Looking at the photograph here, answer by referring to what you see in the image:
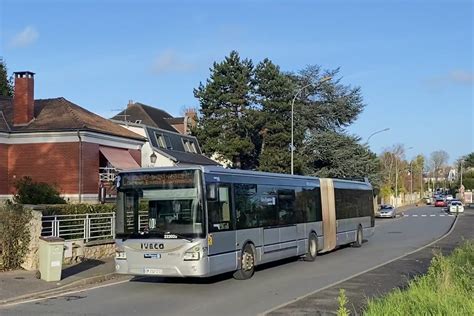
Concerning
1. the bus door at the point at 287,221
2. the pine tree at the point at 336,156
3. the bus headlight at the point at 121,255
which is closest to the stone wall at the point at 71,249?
the bus headlight at the point at 121,255

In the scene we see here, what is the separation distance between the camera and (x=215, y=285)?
47.7 feet

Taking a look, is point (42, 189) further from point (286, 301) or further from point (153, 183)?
point (286, 301)

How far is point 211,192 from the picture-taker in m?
14.2

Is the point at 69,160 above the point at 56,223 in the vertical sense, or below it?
above

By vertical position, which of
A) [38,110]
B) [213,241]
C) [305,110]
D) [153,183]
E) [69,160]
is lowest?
[213,241]

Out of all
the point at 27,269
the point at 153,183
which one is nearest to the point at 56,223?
the point at 27,269

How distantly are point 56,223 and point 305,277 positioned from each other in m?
7.51

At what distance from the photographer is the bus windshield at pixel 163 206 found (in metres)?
13.7

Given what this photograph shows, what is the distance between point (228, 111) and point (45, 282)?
43.5m

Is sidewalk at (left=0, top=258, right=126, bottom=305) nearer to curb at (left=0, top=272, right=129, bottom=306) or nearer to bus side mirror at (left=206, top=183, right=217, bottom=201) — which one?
curb at (left=0, top=272, right=129, bottom=306)

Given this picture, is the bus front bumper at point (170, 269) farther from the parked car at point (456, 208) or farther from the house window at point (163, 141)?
the parked car at point (456, 208)

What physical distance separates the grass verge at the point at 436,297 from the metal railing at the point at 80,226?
37.6 ft

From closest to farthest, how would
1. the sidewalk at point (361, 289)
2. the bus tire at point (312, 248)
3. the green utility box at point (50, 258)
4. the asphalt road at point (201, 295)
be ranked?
the sidewalk at point (361, 289) < the asphalt road at point (201, 295) < the green utility box at point (50, 258) < the bus tire at point (312, 248)

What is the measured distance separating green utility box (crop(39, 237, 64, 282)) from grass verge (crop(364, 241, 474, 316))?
344 inches
